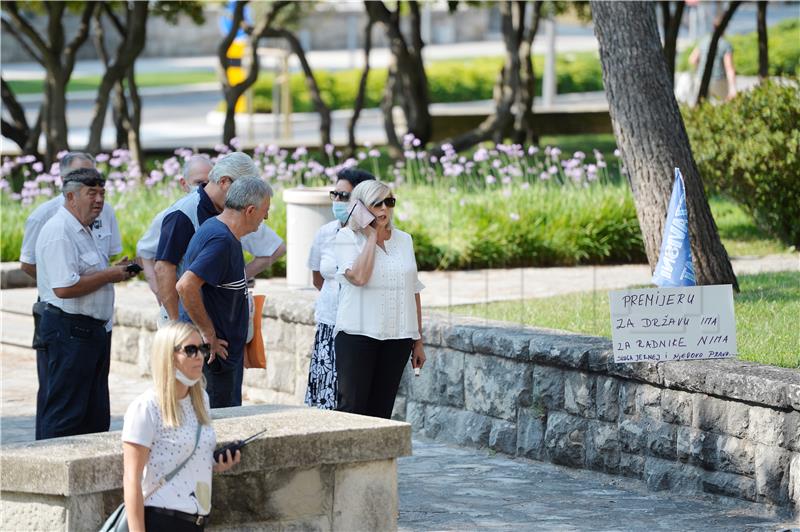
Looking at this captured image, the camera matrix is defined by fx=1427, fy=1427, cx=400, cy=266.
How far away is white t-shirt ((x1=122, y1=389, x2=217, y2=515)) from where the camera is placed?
463 cm

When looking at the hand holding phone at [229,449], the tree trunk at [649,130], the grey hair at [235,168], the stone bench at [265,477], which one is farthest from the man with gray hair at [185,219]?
the tree trunk at [649,130]

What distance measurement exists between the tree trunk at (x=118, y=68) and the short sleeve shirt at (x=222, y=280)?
11.9m

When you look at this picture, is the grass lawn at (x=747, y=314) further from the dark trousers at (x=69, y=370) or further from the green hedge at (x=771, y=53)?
the green hedge at (x=771, y=53)

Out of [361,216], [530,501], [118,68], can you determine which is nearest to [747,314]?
[530,501]

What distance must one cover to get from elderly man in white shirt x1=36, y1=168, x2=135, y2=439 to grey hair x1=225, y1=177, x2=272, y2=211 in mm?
942

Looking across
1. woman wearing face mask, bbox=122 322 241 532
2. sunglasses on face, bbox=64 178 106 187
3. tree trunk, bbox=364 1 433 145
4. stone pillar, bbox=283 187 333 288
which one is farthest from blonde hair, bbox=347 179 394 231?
tree trunk, bbox=364 1 433 145

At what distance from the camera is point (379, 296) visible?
6.48m

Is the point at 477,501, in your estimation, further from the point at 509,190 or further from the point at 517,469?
the point at 509,190

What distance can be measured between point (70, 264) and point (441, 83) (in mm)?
30469

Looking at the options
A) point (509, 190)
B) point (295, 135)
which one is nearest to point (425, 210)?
point (509, 190)

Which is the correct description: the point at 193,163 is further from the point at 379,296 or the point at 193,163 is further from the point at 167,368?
the point at 167,368

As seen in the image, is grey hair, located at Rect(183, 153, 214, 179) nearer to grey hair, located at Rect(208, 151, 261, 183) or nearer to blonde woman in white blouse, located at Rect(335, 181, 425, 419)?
grey hair, located at Rect(208, 151, 261, 183)

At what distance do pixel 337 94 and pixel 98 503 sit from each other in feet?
99.2

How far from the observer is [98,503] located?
191 inches
